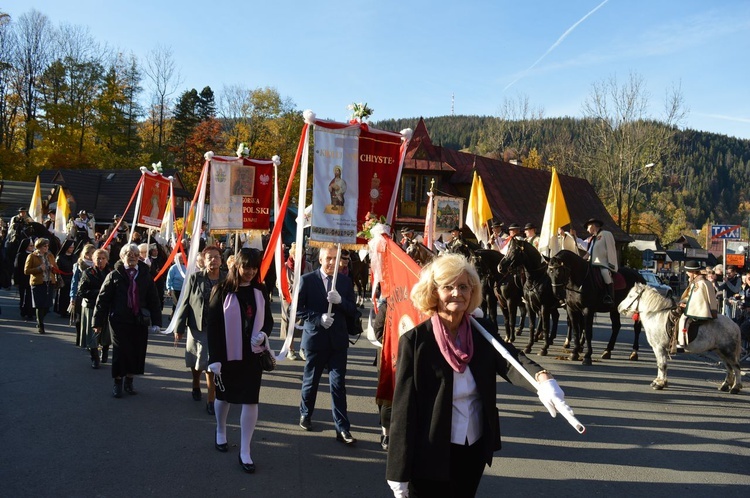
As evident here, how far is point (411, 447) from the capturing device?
121 inches

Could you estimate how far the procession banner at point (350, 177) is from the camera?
22.9ft

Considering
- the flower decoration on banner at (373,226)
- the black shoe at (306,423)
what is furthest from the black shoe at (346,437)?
the flower decoration on banner at (373,226)

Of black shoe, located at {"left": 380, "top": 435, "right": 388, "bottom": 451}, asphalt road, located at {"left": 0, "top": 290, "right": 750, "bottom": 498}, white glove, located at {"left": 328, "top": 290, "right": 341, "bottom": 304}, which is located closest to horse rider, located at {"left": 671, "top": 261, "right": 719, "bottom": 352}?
asphalt road, located at {"left": 0, "top": 290, "right": 750, "bottom": 498}

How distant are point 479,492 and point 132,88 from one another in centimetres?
5791

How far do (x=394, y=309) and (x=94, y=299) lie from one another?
18.5 ft

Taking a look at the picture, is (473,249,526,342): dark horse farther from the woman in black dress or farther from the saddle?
the woman in black dress

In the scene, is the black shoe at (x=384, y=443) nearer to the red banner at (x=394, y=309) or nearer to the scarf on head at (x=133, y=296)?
the red banner at (x=394, y=309)

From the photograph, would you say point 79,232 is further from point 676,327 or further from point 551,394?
point 551,394

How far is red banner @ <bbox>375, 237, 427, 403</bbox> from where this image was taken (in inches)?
196

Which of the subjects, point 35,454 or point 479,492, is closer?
point 479,492

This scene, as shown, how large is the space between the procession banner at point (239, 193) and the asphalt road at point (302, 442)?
8.30 feet

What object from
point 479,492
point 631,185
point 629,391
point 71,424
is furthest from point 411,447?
point 631,185

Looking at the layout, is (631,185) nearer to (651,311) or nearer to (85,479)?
(651,311)

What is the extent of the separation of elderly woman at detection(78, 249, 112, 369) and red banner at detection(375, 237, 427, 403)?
4.83 m
